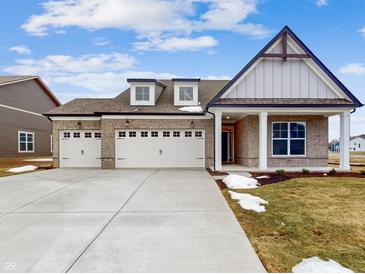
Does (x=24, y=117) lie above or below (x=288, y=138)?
above

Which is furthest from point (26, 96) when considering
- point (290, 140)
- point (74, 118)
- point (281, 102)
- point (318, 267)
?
point (318, 267)

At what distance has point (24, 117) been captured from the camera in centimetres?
2825

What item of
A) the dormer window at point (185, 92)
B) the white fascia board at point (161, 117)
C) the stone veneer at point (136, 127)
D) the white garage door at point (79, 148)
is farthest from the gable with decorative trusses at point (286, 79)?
the white garage door at point (79, 148)

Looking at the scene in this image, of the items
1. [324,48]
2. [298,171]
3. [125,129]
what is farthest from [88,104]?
[324,48]

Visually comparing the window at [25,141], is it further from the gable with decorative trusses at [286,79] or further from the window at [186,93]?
the gable with decorative trusses at [286,79]

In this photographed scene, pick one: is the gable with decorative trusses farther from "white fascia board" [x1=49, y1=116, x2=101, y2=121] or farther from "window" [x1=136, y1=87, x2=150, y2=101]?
"white fascia board" [x1=49, y1=116, x2=101, y2=121]

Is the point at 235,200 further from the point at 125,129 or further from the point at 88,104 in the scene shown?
the point at 88,104

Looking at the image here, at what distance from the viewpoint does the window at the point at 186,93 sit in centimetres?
1830

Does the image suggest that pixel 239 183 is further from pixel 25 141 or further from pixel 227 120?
pixel 25 141

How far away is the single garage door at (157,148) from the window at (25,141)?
52.1 feet

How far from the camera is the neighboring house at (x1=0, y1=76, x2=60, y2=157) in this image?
25.3 meters

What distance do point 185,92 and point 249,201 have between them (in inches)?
471

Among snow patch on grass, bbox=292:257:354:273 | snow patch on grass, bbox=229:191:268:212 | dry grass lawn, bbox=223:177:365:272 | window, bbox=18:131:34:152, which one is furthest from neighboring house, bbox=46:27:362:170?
window, bbox=18:131:34:152

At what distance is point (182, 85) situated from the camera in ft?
60.1
